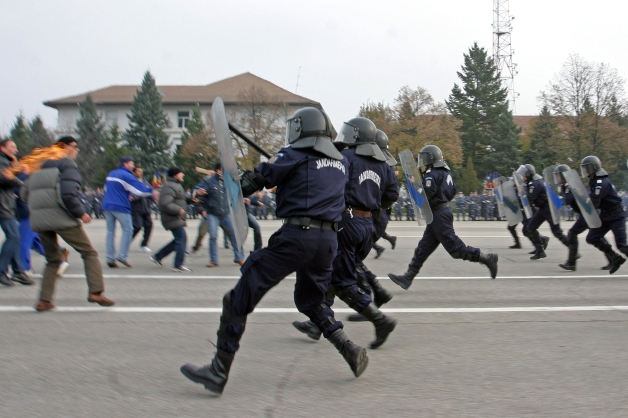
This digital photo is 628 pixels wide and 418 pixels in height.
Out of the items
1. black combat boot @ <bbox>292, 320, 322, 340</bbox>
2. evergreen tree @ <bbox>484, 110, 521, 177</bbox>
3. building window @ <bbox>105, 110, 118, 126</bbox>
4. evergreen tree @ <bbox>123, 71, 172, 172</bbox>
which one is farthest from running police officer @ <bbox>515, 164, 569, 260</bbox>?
building window @ <bbox>105, 110, 118, 126</bbox>

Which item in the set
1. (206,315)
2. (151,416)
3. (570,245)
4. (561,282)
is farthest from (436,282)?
(151,416)

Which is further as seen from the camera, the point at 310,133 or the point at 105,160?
the point at 105,160

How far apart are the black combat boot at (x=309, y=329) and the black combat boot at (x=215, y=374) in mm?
1614

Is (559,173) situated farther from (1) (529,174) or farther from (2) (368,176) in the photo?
(2) (368,176)

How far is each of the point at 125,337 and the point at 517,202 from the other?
33.7ft

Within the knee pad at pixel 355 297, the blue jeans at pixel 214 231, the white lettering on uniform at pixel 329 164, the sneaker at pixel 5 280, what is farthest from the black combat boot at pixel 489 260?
the sneaker at pixel 5 280

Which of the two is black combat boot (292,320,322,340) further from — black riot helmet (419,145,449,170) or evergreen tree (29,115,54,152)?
evergreen tree (29,115,54,152)

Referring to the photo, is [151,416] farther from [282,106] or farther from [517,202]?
[282,106]

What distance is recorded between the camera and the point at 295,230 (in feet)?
13.0

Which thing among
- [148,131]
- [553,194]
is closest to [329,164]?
[553,194]

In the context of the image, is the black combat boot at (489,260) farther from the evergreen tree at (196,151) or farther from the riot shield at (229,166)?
the evergreen tree at (196,151)

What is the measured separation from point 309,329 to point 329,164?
6.37 ft

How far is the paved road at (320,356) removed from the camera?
3.75 metres

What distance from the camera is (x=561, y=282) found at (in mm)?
8961
